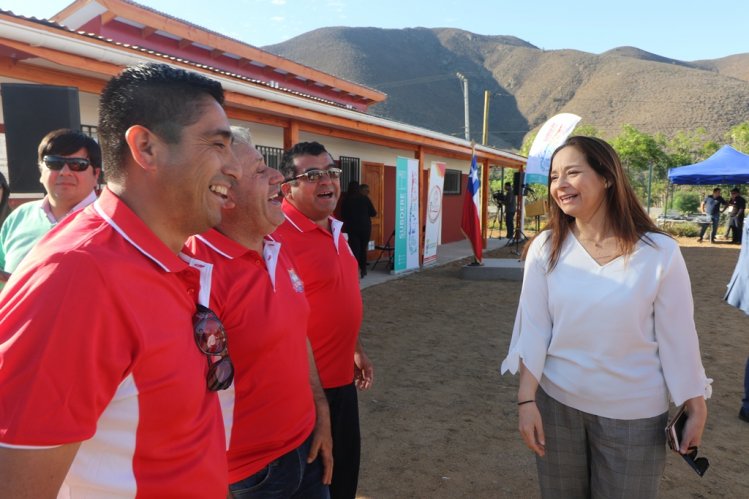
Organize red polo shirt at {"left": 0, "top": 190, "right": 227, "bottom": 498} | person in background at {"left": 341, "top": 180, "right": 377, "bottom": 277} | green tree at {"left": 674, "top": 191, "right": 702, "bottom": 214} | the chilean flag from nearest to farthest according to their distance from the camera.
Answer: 1. red polo shirt at {"left": 0, "top": 190, "right": 227, "bottom": 498}
2. person in background at {"left": 341, "top": 180, "right": 377, "bottom": 277}
3. the chilean flag
4. green tree at {"left": 674, "top": 191, "right": 702, "bottom": 214}

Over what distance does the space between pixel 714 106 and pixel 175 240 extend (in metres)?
66.4

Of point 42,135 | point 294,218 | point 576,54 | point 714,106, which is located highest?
point 576,54

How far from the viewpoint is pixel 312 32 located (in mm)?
103062

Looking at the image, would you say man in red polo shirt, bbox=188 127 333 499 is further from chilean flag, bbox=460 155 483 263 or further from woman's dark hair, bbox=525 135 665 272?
chilean flag, bbox=460 155 483 263

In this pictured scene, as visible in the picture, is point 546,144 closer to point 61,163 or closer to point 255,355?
point 61,163

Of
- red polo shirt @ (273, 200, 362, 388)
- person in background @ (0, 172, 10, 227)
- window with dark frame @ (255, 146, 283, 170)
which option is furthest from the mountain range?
red polo shirt @ (273, 200, 362, 388)

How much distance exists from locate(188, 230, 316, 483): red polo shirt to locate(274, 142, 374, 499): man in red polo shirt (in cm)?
58

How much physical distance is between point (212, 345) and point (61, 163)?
195 cm

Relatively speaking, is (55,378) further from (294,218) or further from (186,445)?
(294,218)

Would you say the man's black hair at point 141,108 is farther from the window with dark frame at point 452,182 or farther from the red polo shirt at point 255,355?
the window with dark frame at point 452,182

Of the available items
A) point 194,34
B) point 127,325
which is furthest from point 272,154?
point 127,325

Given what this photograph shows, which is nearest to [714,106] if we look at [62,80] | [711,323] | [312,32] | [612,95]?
[612,95]

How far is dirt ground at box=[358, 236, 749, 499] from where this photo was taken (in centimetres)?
316

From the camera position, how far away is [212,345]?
1.11 metres
